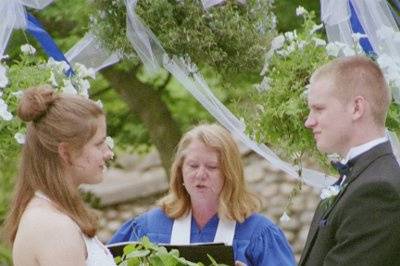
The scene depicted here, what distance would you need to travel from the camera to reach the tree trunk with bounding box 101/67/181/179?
25.0ft

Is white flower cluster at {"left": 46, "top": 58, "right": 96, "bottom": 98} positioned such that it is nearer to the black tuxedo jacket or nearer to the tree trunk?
the black tuxedo jacket

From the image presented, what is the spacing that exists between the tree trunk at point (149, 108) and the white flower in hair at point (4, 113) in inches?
111

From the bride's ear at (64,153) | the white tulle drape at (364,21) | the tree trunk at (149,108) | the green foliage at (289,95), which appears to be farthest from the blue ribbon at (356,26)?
the tree trunk at (149,108)

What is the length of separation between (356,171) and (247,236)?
3.51 feet

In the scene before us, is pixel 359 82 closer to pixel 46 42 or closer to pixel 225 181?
pixel 225 181

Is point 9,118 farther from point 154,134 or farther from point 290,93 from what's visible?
point 154,134

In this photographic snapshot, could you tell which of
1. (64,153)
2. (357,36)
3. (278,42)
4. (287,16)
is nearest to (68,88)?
(278,42)

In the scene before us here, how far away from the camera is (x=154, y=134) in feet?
25.1

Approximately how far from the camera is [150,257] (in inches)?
159

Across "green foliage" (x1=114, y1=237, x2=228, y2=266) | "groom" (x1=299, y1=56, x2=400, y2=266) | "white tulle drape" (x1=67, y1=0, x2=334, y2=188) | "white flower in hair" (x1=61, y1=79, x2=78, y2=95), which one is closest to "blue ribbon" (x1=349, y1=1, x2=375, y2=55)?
"white tulle drape" (x1=67, y1=0, x2=334, y2=188)

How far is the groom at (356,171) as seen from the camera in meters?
3.58

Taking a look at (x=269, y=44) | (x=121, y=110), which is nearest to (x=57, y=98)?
(x=269, y=44)

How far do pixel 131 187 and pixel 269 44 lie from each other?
27.0 feet

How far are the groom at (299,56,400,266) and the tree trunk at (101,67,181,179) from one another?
362 centimetres
